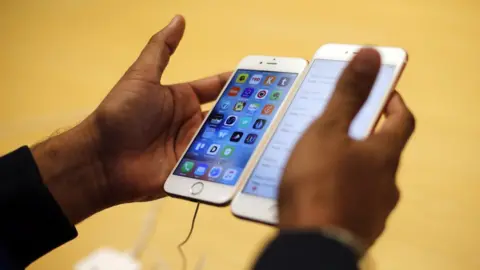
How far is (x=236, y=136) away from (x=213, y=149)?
0.03m

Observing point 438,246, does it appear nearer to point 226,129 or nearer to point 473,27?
point 226,129

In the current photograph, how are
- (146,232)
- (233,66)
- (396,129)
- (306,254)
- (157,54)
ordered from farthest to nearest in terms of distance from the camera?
(233,66), (146,232), (157,54), (396,129), (306,254)

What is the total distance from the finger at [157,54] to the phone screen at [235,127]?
87mm

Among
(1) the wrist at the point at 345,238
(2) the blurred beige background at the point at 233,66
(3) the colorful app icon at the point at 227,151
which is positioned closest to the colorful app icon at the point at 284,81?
(3) the colorful app icon at the point at 227,151

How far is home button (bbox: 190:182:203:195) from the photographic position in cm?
65

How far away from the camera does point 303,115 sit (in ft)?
2.11

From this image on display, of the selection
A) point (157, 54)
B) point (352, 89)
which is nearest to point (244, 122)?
point (157, 54)

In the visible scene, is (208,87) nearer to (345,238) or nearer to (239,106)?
(239,106)

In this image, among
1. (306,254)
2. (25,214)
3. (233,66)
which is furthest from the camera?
(233,66)

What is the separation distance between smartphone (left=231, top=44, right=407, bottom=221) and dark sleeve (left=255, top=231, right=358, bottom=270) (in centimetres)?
18

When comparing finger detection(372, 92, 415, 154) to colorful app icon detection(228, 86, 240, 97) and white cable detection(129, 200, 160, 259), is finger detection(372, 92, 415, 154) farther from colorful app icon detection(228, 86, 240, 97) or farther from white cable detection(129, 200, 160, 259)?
white cable detection(129, 200, 160, 259)

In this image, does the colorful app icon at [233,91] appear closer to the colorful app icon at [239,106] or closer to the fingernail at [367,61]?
the colorful app icon at [239,106]

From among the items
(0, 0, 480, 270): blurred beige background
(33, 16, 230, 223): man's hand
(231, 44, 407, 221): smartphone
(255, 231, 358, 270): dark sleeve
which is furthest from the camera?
(0, 0, 480, 270): blurred beige background

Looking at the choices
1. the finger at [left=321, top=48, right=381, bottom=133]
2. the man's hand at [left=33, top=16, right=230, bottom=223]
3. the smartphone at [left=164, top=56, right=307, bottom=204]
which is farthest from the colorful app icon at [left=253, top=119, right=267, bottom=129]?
the finger at [left=321, top=48, right=381, bottom=133]
